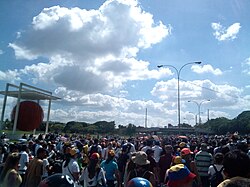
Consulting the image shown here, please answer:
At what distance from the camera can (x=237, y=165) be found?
3039 millimetres

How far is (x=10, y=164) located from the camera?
558cm

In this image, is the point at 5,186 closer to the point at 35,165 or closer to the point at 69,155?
the point at 35,165

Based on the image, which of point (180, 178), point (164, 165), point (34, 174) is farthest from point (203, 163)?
point (180, 178)

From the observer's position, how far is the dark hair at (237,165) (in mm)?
3016

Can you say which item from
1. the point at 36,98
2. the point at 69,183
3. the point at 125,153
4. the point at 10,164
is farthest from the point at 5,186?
the point at 36,98

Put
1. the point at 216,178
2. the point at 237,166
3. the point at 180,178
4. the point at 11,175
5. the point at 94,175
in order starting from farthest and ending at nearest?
the point at 216,178
the point at 94,175
the point at 11,175
the point at 180,178
the point at 237,166

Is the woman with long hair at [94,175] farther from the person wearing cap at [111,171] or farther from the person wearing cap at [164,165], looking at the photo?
the person wearing cap at [164,165]

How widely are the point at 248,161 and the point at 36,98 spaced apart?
42.5 m

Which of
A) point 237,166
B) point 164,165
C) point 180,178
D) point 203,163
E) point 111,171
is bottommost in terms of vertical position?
point 111,171

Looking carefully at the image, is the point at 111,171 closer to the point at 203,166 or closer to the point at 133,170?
the point at 133,170

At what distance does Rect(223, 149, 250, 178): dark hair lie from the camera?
3.02 meters

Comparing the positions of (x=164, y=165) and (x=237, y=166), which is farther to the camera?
(x=164, y=165)

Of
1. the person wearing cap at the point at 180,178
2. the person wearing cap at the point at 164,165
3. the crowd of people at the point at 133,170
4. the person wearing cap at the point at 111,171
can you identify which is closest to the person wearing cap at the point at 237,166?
the crowd of people at the point at 133,170

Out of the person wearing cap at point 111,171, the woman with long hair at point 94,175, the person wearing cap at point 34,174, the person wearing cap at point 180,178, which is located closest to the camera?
the person wearing cap at point 180,178
